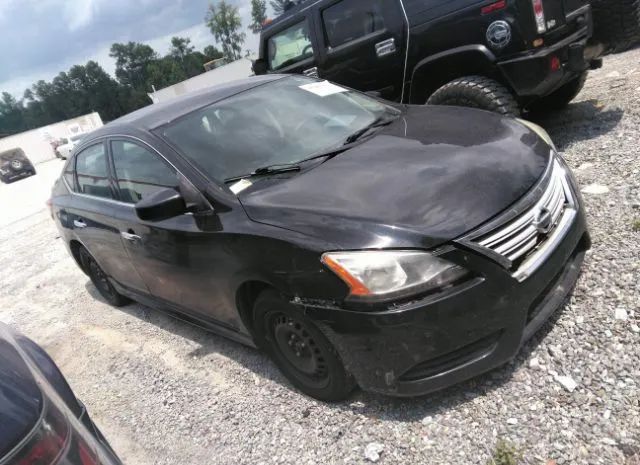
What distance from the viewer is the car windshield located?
306cm

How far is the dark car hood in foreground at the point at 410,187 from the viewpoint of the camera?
2.25 m

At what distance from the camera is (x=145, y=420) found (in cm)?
316

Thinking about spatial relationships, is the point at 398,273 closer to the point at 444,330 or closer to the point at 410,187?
the point at 444,330

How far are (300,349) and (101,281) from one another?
3.00m

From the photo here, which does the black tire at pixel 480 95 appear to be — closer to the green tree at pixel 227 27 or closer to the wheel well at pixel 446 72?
the wheel well at pixel 446 72

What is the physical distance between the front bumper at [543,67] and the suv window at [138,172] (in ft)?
10.2

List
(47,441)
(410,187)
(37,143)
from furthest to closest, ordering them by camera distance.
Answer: (37,143)
(410,187)
(47,441)

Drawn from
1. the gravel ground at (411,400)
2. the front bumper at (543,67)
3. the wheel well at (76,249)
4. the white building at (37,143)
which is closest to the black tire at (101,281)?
the wheel well at (76,249)

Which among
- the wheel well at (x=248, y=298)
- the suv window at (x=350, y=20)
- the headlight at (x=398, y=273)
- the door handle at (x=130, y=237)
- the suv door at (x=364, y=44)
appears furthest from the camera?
the suv window at (x=350, y=20)

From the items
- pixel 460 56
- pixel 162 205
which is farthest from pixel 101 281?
pixel 460 56

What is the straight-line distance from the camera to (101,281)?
491cm

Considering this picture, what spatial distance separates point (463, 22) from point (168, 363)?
3831 millimetres

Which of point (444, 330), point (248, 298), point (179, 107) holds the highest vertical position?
point (179, 107)

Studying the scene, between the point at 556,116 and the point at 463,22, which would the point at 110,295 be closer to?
the point at 463,22
